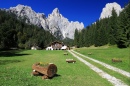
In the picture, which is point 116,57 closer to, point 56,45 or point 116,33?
point 116,33

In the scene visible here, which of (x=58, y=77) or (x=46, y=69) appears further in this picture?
(x=58, y=77)

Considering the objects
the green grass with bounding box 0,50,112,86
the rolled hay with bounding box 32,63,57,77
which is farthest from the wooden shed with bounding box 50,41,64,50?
the rolled hay with bounding box 32,63,57,77

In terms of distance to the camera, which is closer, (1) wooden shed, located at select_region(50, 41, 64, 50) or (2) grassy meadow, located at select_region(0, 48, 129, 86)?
(2) grassy meadow, located at select_region(0, 48, 129, 86)

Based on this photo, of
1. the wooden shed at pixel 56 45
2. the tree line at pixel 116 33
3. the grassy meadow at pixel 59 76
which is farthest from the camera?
the wooden shed at pixel 56 45

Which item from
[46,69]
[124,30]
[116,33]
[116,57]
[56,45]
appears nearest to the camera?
[46,69]

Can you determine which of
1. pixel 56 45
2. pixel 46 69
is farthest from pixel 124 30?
pixel 56 45

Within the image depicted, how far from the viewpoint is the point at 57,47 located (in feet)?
442

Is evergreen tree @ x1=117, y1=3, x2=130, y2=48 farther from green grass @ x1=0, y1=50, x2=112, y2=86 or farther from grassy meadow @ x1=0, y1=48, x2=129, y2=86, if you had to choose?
green grass @ x1=0, y1=50, x2=112, y2=86

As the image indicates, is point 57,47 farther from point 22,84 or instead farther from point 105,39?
point 22,84

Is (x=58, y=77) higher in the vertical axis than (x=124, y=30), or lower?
lower

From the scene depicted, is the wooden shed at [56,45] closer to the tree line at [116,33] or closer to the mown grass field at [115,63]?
the tree line at [116,33]

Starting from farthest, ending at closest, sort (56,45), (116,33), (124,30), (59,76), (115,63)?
(56,45) < (116,33) < (124,30) < (115,63) < (59,76)

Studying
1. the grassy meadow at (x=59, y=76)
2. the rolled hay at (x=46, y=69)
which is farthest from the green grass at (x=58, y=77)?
the rolled hay at (x=46, y=69)

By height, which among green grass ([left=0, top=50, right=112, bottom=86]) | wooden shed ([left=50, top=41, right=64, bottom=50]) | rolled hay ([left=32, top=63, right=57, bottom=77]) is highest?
wooden shed ([left=50, top=41, right=64, bottom=50])
